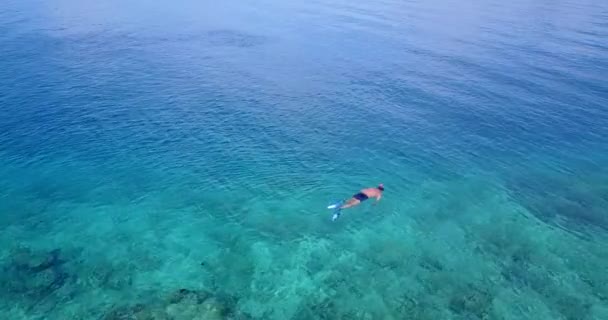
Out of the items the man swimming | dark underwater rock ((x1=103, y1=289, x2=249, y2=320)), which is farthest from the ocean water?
the man swimming

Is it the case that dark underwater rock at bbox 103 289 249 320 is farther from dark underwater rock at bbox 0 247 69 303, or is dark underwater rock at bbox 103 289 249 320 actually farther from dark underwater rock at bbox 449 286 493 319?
dark underwater rock at bbox 449 286 493 319

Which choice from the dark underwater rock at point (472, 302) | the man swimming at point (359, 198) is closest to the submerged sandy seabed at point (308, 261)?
the dark underwater rock at point (472, 302)

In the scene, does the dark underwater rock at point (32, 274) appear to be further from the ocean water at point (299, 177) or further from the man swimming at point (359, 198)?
the man swimming at point (359, 198)

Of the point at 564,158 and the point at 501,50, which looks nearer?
the point at 564,158

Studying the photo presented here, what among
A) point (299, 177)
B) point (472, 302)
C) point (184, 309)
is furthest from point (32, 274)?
point (472, 302)

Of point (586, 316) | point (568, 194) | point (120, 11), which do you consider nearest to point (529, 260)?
point (586, 316)

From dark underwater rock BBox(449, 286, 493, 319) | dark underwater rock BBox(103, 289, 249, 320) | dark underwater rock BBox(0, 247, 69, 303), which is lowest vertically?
dark underwater rock BBox(0, 247, 69, 303)

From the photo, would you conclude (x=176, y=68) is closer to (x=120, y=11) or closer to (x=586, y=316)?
(x=120, y=11)

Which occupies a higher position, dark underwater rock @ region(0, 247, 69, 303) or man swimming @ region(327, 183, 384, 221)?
man swimming @ region(327, 183, 384, 221)

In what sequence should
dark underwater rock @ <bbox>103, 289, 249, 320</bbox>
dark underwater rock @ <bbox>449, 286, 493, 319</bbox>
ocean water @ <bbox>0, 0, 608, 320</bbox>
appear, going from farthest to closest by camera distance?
ocean water @ <bbox>0, 0, 608, 320</bbox> < dark underwater rock @ <bbox>449, 286, 493, 319</bbox> < dark underwater rock @ <bbox>103, 289, 249, 320</bbox>
